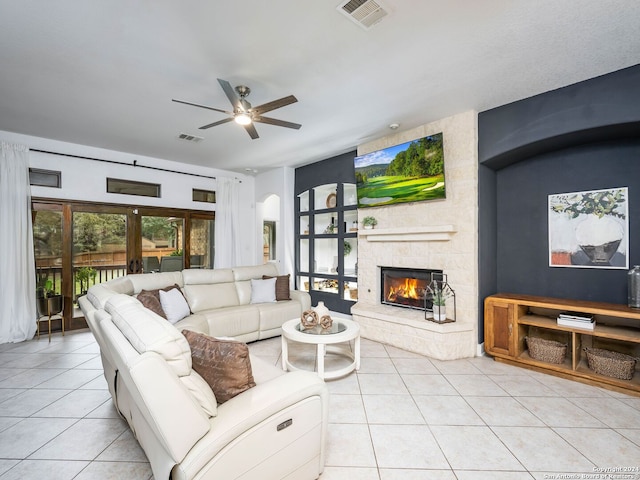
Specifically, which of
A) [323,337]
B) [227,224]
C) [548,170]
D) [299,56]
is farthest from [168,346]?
[227,224]

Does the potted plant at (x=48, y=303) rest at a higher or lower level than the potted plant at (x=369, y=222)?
lower

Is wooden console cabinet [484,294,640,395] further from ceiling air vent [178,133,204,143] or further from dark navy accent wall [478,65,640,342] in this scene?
ceiling air vent [178,133,204,143]

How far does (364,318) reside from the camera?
4.07m

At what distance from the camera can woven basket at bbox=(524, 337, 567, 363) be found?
294 cm

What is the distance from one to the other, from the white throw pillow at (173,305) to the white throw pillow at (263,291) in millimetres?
966

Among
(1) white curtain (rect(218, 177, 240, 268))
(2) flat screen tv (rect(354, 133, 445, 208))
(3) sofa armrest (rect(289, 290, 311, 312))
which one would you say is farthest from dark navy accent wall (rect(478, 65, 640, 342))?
(1) white curtain (rect(218, 177, 240, 268))

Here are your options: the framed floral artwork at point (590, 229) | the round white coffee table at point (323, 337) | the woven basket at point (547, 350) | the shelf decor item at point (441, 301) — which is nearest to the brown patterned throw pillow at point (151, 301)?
the round white coffee table at point (323, 337)

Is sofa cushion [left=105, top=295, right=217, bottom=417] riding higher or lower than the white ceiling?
lower

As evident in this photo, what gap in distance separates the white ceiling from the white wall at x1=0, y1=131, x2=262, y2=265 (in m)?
0.73

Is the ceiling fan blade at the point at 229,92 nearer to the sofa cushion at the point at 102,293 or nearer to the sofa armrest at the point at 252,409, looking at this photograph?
the sofa cushion at the point at 102,293

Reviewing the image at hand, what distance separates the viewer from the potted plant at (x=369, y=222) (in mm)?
4355

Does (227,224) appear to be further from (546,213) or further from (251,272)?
(546,213)

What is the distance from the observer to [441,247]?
3.67 meters

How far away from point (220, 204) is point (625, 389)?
608cm
